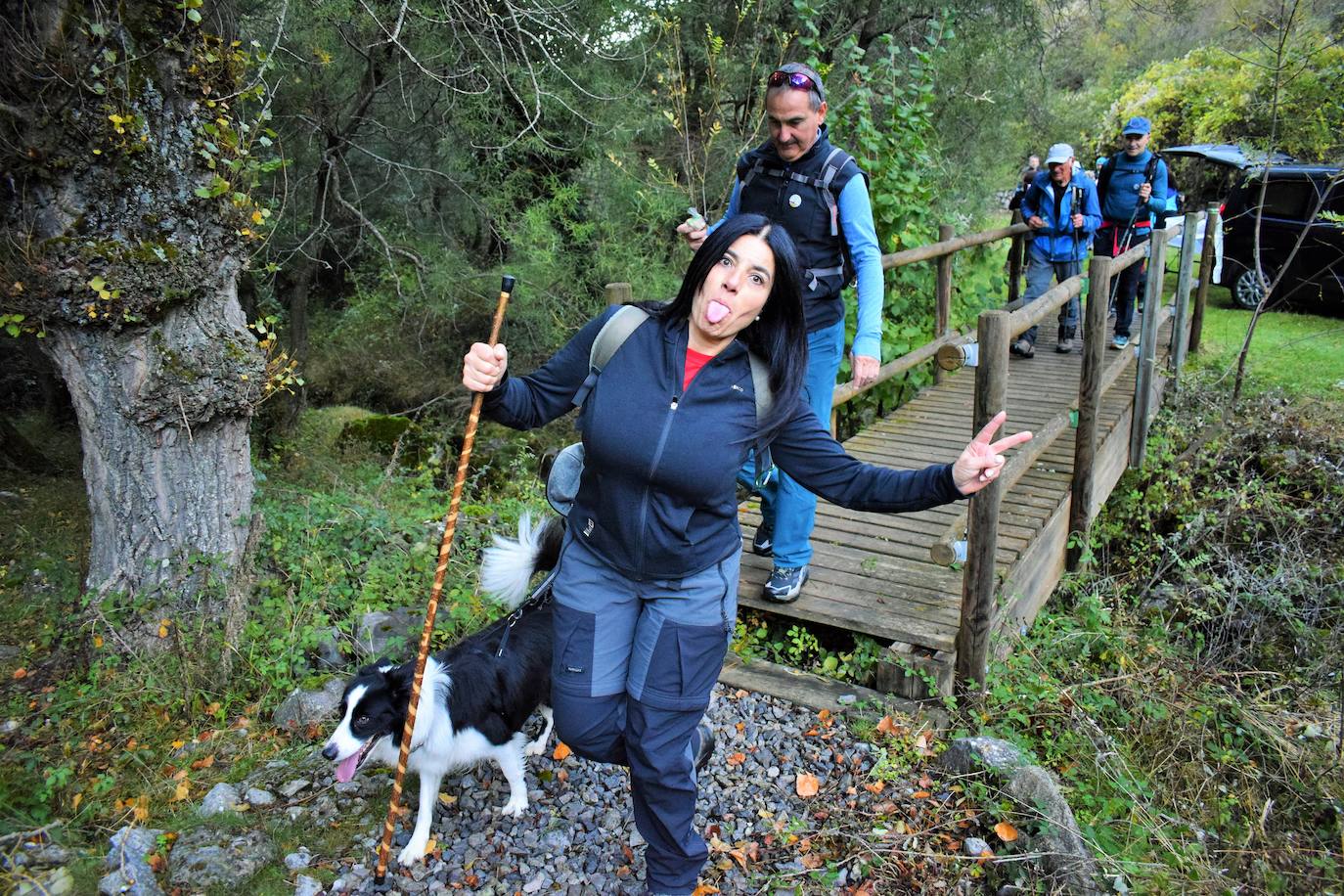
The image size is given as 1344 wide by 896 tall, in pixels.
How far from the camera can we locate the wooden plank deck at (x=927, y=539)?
409 cm

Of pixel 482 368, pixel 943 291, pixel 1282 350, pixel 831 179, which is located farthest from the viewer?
pixel 1282 350

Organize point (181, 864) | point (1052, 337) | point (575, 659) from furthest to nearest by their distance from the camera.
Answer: point (1052, 337)
point (181, 864)
point (575, 659)

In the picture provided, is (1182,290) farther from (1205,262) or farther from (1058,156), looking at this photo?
(1205,262)

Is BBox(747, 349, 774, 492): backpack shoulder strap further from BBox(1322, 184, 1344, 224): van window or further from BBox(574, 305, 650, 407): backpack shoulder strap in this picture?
BBox(1322, 184, 1344, 224): van window

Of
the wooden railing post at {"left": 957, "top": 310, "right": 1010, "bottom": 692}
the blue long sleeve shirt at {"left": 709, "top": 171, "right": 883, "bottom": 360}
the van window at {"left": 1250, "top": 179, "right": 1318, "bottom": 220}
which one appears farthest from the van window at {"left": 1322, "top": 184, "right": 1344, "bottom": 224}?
the blue long sleeve shirt at {"left": 709, "top": 171, "right": 883, "bottom": 360}

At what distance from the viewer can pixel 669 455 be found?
2.32m

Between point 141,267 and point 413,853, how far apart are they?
8.92 feet

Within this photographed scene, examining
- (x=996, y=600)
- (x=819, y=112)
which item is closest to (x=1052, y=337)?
(x=996, y=600)

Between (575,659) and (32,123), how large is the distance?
10.6ft

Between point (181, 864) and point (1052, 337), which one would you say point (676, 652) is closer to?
point (181, 864)

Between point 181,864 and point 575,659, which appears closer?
point 575,659

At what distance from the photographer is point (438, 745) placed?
2850mm

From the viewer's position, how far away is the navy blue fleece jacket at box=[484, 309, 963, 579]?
92.3 inches

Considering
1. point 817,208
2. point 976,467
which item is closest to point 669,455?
point 976,467
